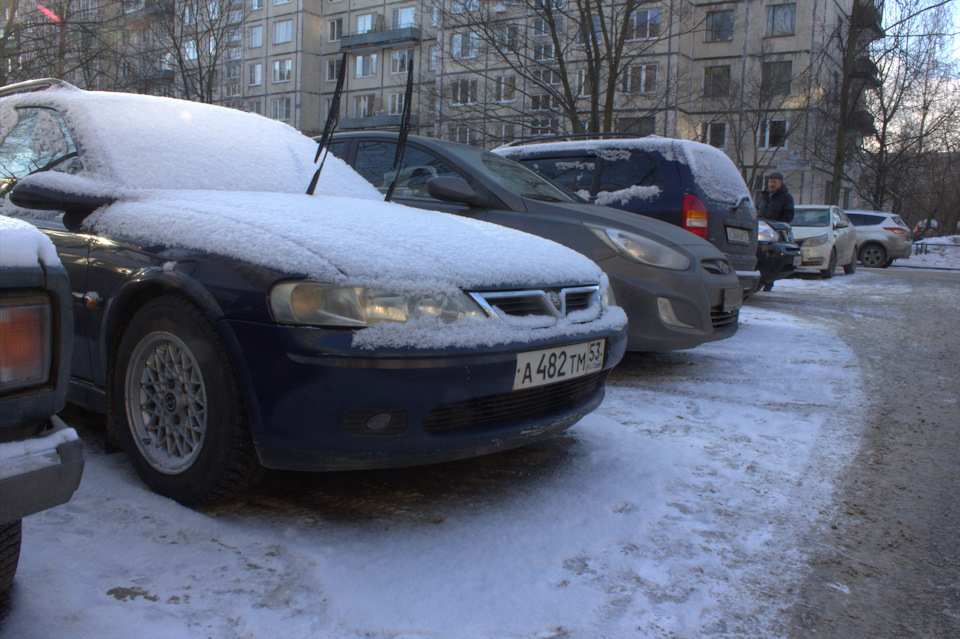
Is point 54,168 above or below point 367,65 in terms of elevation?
below

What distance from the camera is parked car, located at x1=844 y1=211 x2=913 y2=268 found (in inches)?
790

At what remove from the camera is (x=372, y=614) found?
1811mm

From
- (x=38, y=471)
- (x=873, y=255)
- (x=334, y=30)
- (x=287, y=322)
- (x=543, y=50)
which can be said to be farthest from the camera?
(x=334, y=30)

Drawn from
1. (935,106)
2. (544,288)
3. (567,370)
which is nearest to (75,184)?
(544,288)

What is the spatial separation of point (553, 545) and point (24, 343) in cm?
153

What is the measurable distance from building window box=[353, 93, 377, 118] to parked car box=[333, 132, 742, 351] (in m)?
46.1

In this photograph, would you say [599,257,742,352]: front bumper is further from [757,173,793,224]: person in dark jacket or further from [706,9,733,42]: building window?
[706,9,733,42]: building window

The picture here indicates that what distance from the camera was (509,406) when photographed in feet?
8.00

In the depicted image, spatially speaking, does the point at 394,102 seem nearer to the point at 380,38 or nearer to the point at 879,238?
the point at 380,38

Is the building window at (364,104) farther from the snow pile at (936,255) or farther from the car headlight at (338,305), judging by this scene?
the car headlight at (338,305)

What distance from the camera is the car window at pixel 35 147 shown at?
2979mm

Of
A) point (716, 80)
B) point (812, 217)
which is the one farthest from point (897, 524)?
point (716, 80)

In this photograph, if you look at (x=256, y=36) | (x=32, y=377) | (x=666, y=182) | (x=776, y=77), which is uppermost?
(x=256, y=36)

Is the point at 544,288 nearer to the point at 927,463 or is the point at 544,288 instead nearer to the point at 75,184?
the point at 75,184
